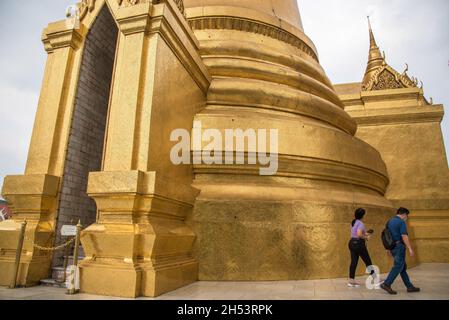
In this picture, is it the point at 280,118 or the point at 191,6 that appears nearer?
the point at 280,118

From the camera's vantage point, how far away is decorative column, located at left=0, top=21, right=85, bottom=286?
3.98m

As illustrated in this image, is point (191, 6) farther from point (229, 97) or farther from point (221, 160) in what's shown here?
point (221, 160)

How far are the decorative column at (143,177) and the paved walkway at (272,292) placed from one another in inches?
10.7

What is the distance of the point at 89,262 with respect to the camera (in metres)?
3.43

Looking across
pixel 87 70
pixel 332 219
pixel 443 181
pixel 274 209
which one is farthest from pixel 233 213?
pixel 443 181

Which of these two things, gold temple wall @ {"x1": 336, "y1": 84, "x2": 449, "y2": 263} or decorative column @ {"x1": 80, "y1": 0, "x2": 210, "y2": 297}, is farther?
gold temple wall @ {"x1": 336, "y1": 84, "x2": 449, "y2": 263}

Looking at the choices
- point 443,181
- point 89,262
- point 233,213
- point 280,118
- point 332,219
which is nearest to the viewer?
point 89,262

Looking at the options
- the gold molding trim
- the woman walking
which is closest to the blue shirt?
the woman walking

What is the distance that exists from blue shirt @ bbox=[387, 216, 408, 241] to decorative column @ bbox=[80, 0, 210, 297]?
2.49 meters

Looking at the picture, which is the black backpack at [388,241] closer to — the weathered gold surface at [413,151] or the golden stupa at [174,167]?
the golden stupa at [174,167]

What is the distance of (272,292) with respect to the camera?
3529mm

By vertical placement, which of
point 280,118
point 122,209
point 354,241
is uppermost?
point 280,118

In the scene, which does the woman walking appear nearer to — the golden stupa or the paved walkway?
the paved walkway

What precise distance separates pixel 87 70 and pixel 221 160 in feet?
8.60
